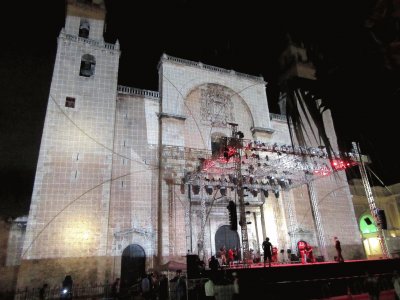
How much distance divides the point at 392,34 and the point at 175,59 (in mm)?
19193

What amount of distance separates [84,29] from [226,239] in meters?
16.8

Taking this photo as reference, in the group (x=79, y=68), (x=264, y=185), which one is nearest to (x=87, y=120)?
(x=79, y=68)

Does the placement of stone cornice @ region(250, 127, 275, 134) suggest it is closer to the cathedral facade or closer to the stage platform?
the cathedral facade

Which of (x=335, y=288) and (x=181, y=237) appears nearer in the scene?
(x=335, y=288)

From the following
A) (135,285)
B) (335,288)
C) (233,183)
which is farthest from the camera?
(233,183)

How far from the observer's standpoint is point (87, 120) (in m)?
16.5

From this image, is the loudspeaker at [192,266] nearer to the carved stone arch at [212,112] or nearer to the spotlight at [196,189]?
the spotlight at [196,189]

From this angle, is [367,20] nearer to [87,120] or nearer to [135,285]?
[135,285]

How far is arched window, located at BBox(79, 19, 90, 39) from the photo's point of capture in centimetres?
1873

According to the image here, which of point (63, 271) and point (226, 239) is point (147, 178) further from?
point (226, 239)

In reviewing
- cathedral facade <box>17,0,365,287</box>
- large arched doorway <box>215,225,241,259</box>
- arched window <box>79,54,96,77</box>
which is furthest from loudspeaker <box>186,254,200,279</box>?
arched window <box>79,54,96,77</box>

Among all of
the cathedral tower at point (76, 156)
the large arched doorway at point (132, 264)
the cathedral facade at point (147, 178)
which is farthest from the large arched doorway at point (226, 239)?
the cathedral tower at point (76, 156)

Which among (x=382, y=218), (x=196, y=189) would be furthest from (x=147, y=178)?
(x=382, y=218)

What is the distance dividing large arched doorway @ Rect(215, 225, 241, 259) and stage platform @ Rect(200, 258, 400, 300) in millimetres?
7530
